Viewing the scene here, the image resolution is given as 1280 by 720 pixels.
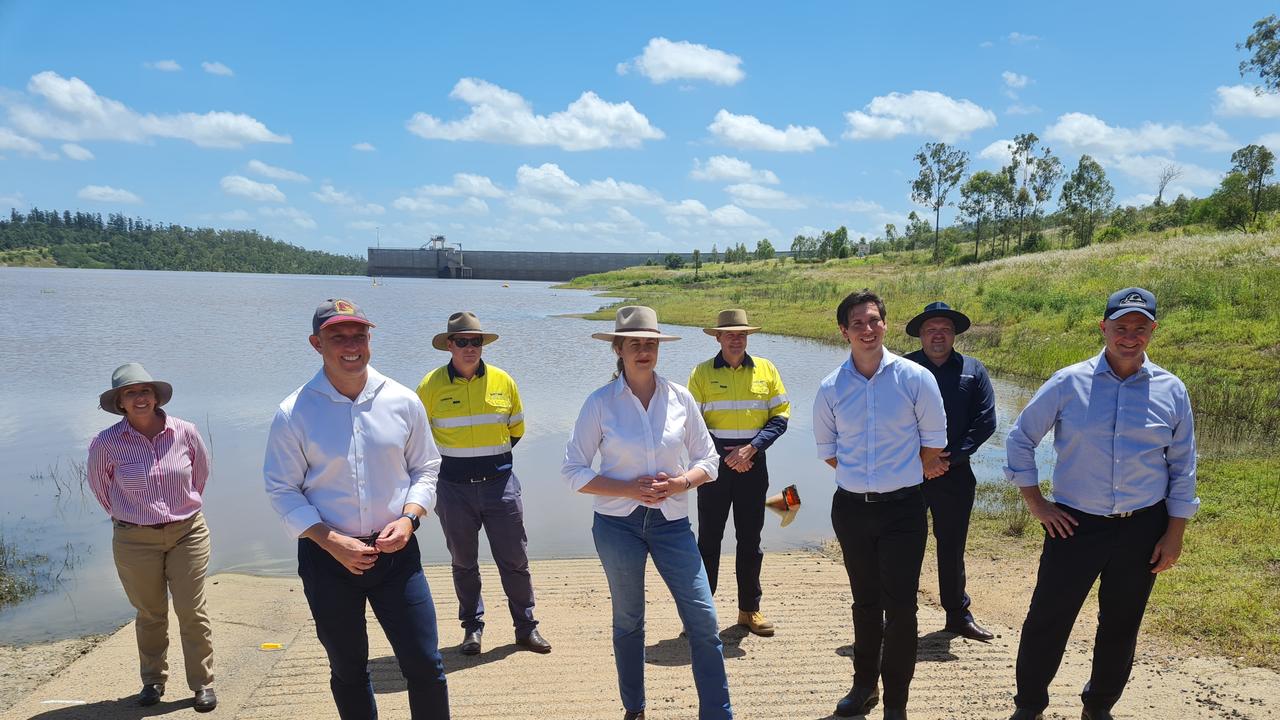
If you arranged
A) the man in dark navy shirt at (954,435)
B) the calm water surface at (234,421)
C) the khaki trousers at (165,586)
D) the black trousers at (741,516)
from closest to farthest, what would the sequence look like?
the khaki trousers at (165,586) < the man in dark navy shirt at (954,435) < the black trousers at (741,516) < the calm water surface at (234,421)

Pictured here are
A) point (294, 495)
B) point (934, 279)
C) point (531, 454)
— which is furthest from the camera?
point (934, 279)

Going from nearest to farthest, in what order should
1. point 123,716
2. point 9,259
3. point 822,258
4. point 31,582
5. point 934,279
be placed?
point 123,716 < point 31,582 < point 934,279 < point 822,258 < point 9,259

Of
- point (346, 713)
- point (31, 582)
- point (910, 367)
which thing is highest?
point (910, 367)

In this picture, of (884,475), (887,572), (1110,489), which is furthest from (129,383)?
(1110,489)

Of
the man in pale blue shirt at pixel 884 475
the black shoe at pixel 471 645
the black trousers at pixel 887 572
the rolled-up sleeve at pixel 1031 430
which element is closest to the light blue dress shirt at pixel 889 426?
the man in pale blue shirt at pixel 884 475

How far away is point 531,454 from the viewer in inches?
485

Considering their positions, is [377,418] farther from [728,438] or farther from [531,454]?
[531,454]

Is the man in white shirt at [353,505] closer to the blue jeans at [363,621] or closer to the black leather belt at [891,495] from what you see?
the blue jeans at [363,621]

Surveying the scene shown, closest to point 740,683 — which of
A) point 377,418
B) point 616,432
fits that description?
point 616,432

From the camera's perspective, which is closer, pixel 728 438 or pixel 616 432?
pixel 616 432

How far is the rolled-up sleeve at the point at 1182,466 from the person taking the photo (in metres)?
3.86

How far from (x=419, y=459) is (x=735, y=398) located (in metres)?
2.59

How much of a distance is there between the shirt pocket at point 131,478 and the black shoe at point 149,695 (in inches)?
45.7

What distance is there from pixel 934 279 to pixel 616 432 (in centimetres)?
3905
